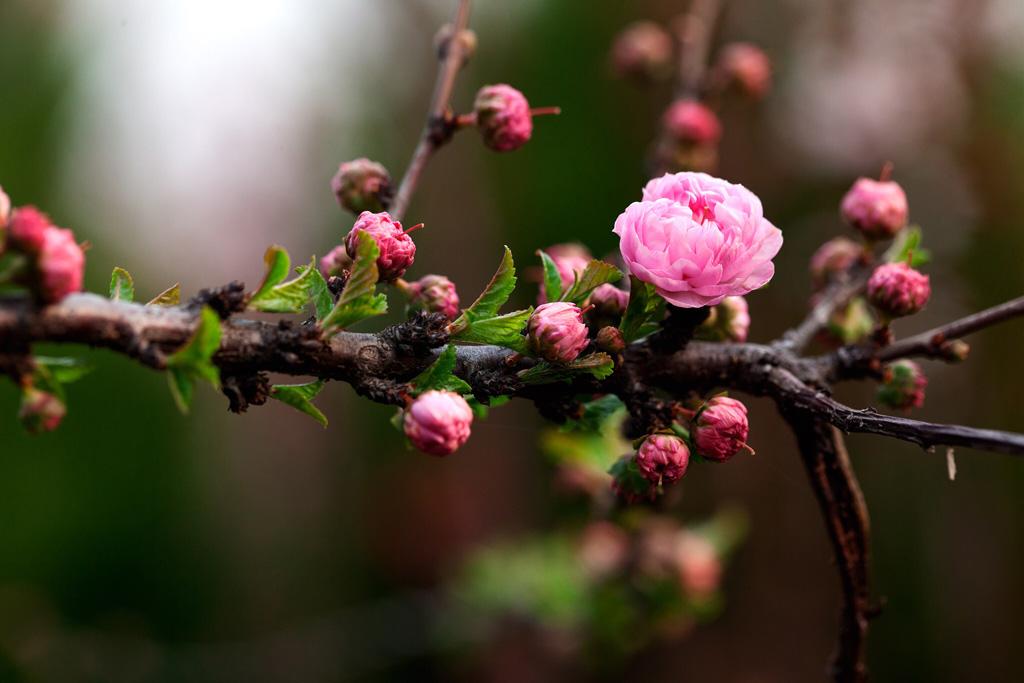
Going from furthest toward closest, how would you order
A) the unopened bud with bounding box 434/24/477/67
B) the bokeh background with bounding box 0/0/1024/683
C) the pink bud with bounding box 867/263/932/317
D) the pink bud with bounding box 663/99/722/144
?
the bokeh background with bounding box 0/0/1024/683 → the pink bud with bounding box 663/99/722/144 → the unopened bud with bounding box 434/24/477/67 → the pink bud with bounding box 867/263/932/317

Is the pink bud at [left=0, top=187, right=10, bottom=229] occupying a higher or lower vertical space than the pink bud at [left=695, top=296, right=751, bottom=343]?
lower

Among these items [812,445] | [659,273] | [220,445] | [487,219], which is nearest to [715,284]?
[659,273]

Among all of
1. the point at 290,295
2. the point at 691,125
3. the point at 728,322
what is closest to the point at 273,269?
the point at 290,295

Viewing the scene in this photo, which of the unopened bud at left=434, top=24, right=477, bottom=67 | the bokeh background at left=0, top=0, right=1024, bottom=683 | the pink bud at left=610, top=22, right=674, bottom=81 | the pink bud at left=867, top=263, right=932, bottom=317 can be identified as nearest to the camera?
the pink bud at left=867, top=263, right=932, bottom=317

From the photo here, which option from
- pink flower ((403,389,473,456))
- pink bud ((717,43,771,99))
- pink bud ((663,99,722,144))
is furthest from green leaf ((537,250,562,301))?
pink bud ((717,43,771,99))

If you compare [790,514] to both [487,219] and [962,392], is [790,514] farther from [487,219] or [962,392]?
[487,219]

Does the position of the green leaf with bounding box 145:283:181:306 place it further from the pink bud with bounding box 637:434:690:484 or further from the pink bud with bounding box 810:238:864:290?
the pink bud with bounding box 810:238:864:290

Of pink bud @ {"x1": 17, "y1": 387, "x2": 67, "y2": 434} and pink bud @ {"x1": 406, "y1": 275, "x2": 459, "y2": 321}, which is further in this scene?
pink bud @ {"x1": 406, "y1": 275, "x2": 459, "y2": 321}
